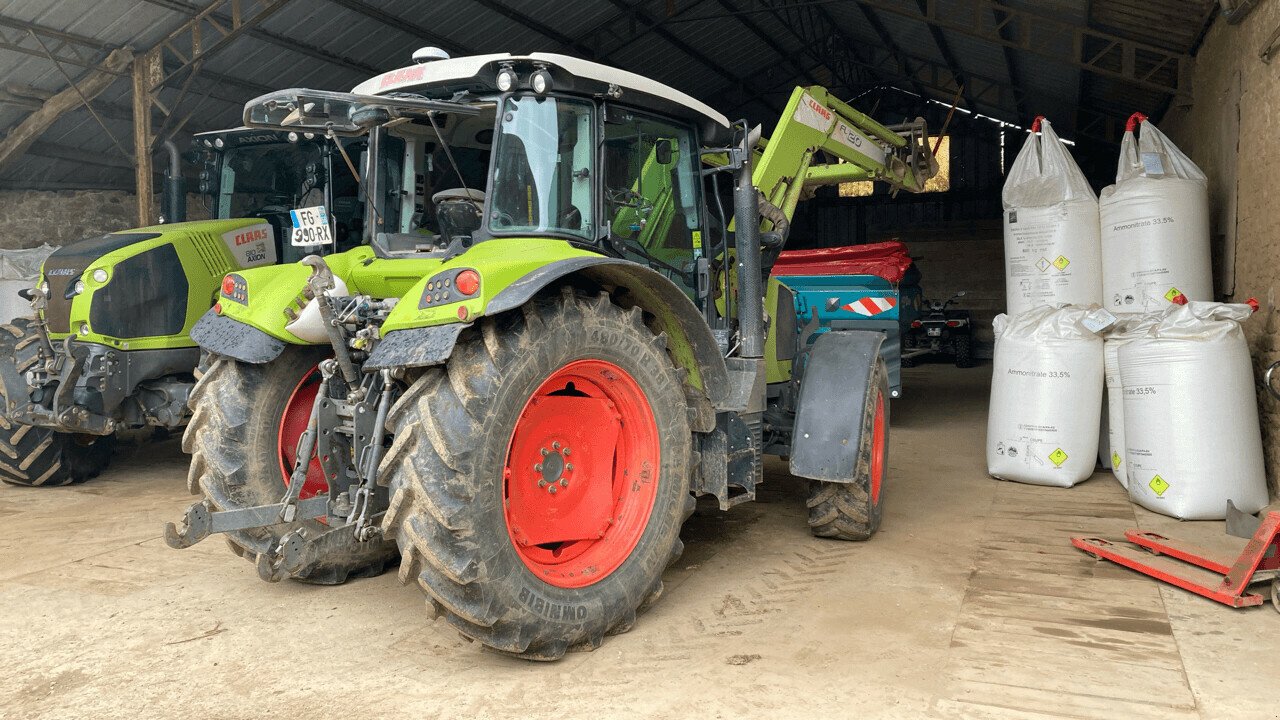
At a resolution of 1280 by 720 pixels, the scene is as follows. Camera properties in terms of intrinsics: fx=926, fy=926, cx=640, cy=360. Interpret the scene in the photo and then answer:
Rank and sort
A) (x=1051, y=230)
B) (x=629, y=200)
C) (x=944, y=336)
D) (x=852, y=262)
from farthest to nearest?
1. (x=944, y=336)
2. (x=852, y=262)
3. (x=1051, y=230)
4. (x=629, y=200)

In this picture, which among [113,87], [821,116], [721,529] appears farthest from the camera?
[113,87]

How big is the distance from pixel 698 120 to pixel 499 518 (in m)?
1.94

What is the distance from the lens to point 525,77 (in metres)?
3.16

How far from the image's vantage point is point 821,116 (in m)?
5.28

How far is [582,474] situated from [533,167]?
107 centimetres

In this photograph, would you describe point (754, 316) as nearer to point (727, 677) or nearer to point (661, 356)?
point (661, 356)

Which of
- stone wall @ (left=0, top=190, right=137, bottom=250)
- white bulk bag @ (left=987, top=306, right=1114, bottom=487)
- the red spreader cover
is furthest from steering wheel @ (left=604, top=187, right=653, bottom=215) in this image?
stone wall @ (left=0, top=190, right=137, bottom=250)

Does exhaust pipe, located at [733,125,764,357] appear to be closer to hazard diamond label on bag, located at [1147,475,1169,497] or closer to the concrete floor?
the concrete floor

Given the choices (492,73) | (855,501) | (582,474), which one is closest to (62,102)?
(492,73)

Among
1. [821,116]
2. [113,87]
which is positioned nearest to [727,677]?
[821,116]

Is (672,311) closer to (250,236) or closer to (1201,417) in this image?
(1201,417)

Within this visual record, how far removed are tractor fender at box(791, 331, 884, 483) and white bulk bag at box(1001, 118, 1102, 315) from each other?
2151mm

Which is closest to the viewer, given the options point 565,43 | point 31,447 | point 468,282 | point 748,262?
point 468,282

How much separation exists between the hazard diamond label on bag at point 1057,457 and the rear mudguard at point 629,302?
9.44 ft
